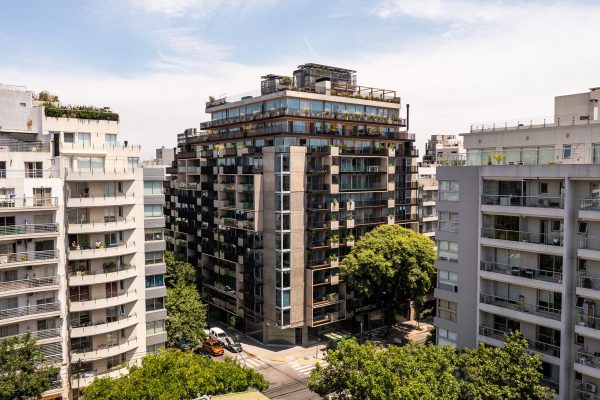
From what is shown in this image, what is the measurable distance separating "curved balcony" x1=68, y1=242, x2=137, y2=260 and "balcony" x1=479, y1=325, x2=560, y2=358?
38.5 meters

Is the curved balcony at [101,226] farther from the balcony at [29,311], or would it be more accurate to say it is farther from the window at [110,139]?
the window at [110,139]

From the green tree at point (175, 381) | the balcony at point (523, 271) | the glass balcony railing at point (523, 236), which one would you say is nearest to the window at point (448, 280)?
the balcony at point (523, 271)

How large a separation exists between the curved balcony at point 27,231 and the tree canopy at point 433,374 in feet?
99.9

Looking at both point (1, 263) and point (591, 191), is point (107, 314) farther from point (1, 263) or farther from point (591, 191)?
point (591, 191)

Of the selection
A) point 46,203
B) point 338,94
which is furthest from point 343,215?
point 46,203

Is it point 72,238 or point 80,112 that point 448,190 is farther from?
point 80,112

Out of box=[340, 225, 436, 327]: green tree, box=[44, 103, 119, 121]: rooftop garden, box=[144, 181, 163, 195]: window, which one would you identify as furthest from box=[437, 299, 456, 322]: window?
box=[44, 103, 119, 121]: rooftop garden

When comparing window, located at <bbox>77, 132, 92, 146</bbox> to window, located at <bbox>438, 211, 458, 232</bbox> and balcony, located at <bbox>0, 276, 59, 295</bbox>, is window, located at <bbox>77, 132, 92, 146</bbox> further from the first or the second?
window, located at <bbox>438, 211, 458, 232</bbox>

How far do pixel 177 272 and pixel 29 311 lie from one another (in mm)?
33717

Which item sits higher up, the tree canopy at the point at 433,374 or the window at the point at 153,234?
the window at the point at 153,234

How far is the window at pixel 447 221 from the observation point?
160ft

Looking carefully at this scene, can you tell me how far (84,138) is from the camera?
57.4m

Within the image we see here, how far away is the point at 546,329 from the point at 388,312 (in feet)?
113

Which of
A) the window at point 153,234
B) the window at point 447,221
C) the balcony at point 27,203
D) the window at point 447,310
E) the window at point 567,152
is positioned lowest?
the window at point 447,310
